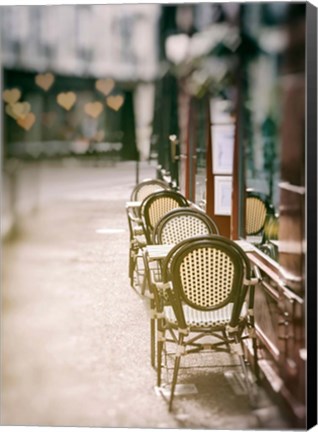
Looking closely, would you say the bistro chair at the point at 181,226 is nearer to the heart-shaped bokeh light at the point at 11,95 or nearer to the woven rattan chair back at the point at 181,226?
the woven rattan chair back at the point at 181,226

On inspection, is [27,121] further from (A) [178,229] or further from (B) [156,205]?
(B) [156,205]

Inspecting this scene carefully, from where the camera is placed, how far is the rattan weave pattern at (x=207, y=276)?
11.4 feet

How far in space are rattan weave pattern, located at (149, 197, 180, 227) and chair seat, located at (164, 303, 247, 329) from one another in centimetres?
171

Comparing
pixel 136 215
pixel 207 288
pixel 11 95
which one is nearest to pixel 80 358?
pixel 207 288

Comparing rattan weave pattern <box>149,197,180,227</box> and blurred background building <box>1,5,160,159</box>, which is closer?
blurred background building <box>1,5,160,159</box>

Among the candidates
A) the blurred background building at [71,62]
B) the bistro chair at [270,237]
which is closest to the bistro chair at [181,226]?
the bistro chair at [270,237]

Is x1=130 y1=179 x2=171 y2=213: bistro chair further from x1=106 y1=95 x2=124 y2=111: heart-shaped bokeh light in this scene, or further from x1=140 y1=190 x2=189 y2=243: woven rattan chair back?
x1=106 y1=95 x2=124 y2=111: heart-shaped bokeh light

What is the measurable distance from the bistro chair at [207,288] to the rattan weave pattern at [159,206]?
5.46 feet

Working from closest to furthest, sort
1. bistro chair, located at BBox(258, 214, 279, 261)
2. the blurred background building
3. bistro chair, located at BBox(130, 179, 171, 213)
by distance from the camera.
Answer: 1. the blurred background building
2. bistro chair, located at BBox(258, 214, 279, 261)
3. bistro chair, located at BBox(130, 179, 171, 213)

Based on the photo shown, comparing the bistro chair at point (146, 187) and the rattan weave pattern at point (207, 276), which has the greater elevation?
the bistro chair at point (146, 187)

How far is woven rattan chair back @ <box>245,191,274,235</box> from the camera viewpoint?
4328mm

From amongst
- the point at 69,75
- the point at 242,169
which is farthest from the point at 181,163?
the point at 69,75

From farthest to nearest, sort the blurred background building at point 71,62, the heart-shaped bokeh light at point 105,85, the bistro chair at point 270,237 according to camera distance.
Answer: the bistro chair at point 270,237, the heart-shaped bokeh light at point 105,85, the blurred background building at point 71,62

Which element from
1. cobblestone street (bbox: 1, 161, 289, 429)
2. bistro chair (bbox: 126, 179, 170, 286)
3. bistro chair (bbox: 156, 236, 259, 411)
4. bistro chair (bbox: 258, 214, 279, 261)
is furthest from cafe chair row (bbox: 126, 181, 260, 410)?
bistro chair (bbox: 126, 179, 170, 286)
